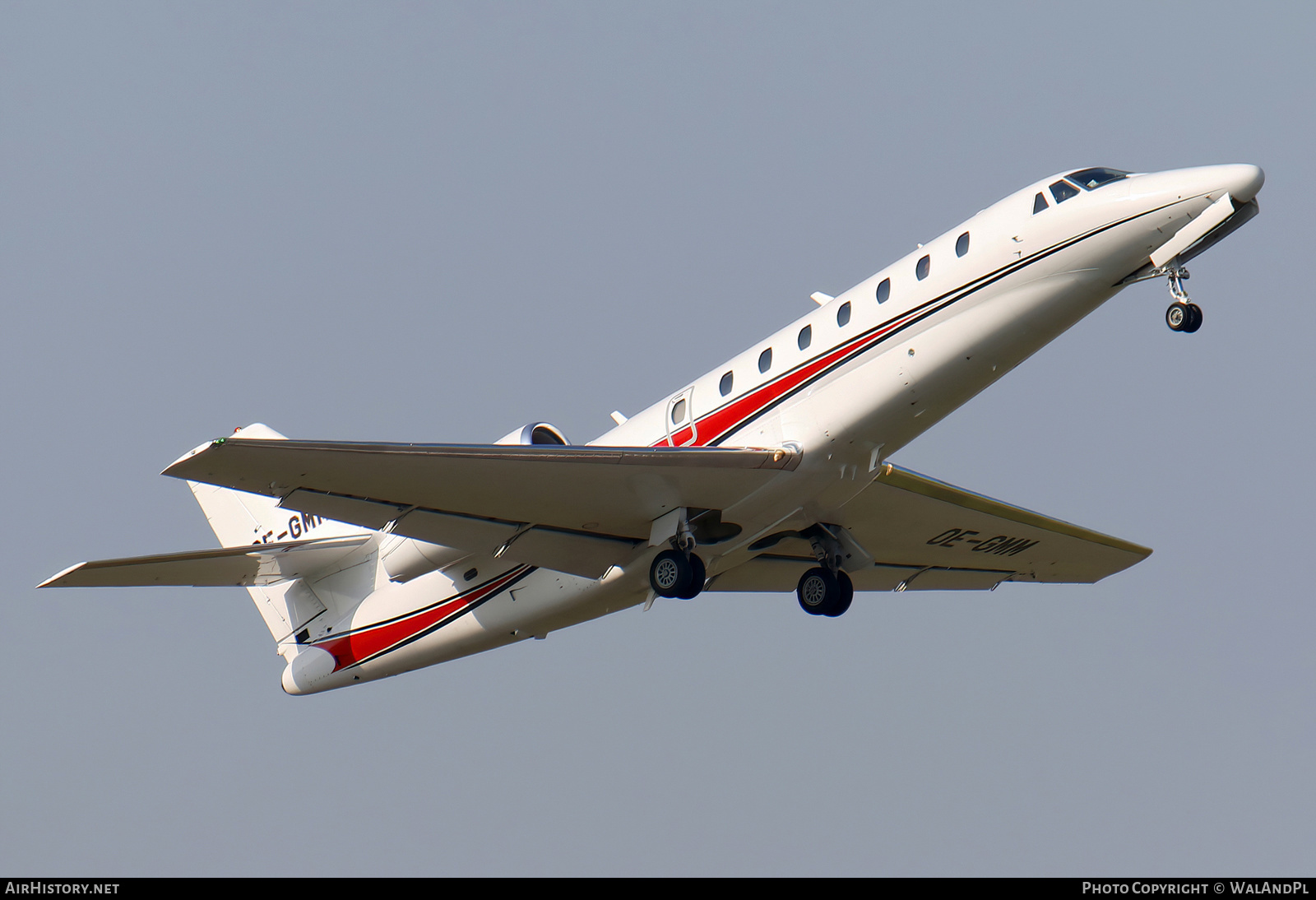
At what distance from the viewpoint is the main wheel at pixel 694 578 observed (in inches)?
667

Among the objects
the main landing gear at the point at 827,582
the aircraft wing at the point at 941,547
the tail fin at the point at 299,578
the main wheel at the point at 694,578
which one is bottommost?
the main wheel at the point at 694,578

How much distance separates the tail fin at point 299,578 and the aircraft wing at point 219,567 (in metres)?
0.22

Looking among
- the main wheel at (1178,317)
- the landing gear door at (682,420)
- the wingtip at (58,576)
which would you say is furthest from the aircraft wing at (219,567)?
the main wheel at (1178,317)

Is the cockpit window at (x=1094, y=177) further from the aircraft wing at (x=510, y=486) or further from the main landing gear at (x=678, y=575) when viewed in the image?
the main landing gear at (x=678, y=575)

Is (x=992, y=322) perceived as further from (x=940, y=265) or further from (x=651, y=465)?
(x=651, y=465)

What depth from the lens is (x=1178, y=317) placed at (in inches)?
593

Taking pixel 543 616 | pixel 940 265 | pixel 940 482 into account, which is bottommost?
pixel 543 616

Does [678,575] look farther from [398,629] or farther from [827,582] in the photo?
[398,629]

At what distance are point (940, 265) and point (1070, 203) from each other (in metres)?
1.57

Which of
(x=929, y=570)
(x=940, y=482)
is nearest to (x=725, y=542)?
(x=940, y=482)

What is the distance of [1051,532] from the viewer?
70.2 ft

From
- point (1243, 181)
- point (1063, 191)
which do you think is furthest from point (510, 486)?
point (1243, 181)
